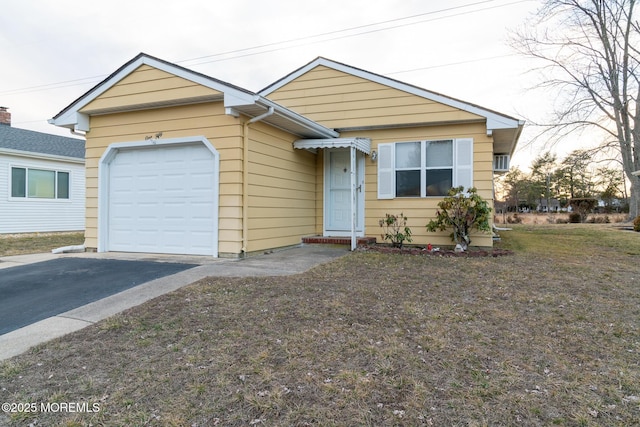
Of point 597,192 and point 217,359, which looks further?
point 597,192

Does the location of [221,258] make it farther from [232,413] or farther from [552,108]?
[552,108]

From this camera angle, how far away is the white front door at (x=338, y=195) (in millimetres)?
9305

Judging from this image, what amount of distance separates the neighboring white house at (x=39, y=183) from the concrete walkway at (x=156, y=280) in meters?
7.40

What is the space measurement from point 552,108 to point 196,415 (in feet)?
67.5

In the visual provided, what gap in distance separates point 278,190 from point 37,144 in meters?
11.7

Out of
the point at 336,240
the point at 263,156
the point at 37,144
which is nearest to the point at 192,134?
the point at 263,156

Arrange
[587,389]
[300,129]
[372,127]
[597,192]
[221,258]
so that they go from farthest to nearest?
1. [597,192]
2. [372,127]
3. [300,129]
4. [221,258]
5. [587,389]

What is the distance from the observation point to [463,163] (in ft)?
27.0

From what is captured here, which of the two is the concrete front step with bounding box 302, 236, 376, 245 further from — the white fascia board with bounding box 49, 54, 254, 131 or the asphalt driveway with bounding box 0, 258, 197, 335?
the white fascia board with bounding box 49, 54, 254, 131

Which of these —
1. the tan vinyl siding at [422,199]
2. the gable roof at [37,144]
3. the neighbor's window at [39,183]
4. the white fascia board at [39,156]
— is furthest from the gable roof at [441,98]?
the neighbor's window at [39,183]

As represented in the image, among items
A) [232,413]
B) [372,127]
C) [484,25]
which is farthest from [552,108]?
[232,413]

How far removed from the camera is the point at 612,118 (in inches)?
744

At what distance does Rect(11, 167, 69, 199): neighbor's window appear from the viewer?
12852 millimetres

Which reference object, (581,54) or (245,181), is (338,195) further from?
(581,54)
